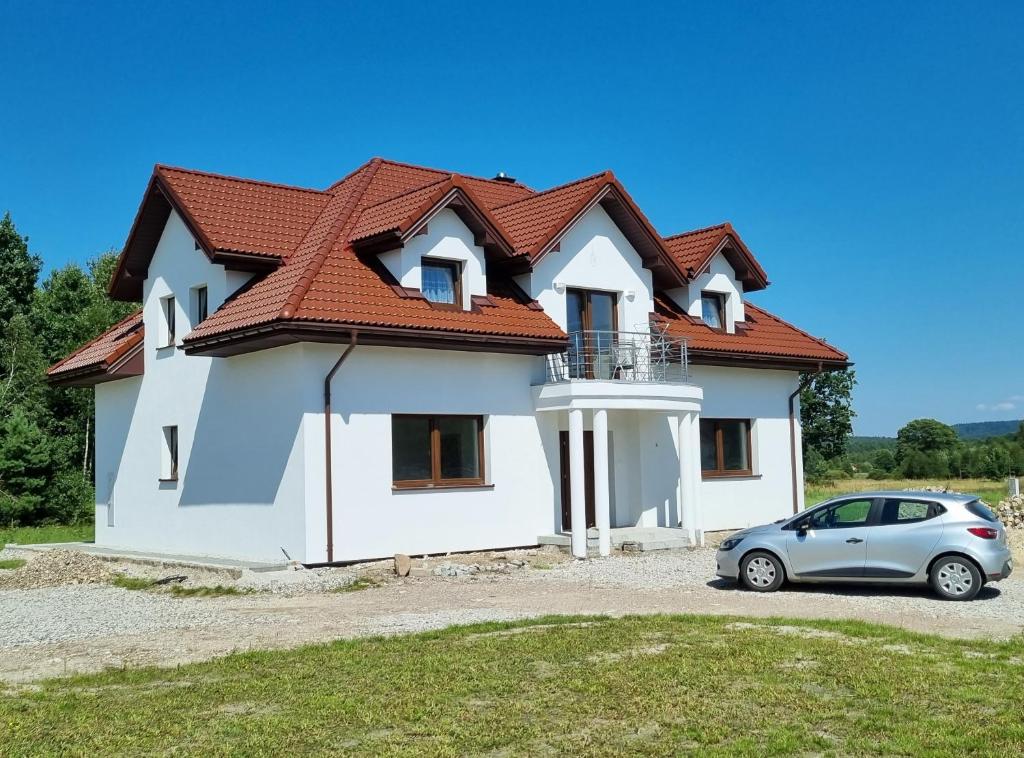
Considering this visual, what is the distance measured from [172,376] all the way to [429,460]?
20.5 ft

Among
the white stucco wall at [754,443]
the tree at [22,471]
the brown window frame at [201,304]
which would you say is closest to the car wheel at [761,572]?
the white stucco wall at [754,443]

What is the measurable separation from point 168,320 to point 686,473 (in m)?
11.4

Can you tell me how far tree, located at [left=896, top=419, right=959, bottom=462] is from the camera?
332ft

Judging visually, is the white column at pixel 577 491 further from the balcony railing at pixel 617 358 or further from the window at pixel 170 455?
the window at pixel 170 455

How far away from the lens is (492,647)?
10.1 meters

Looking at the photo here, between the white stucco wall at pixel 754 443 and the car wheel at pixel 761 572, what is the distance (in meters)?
8.54

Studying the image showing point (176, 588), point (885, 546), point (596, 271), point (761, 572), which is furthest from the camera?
point (596, 271)

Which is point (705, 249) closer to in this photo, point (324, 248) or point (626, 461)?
point (626, 461)

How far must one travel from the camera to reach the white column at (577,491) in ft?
63.7

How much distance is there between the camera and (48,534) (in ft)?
97.6

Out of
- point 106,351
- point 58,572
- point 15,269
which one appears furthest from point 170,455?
point 15,269

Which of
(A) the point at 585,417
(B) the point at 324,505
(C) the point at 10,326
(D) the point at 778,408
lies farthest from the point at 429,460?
(C) the point at 10,326

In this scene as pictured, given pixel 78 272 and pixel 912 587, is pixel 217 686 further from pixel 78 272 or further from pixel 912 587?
pixel 78 272

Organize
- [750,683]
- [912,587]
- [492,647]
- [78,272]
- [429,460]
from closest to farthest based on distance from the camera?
[750,683], [492,647], [912,587], [429,460], [78,272]
